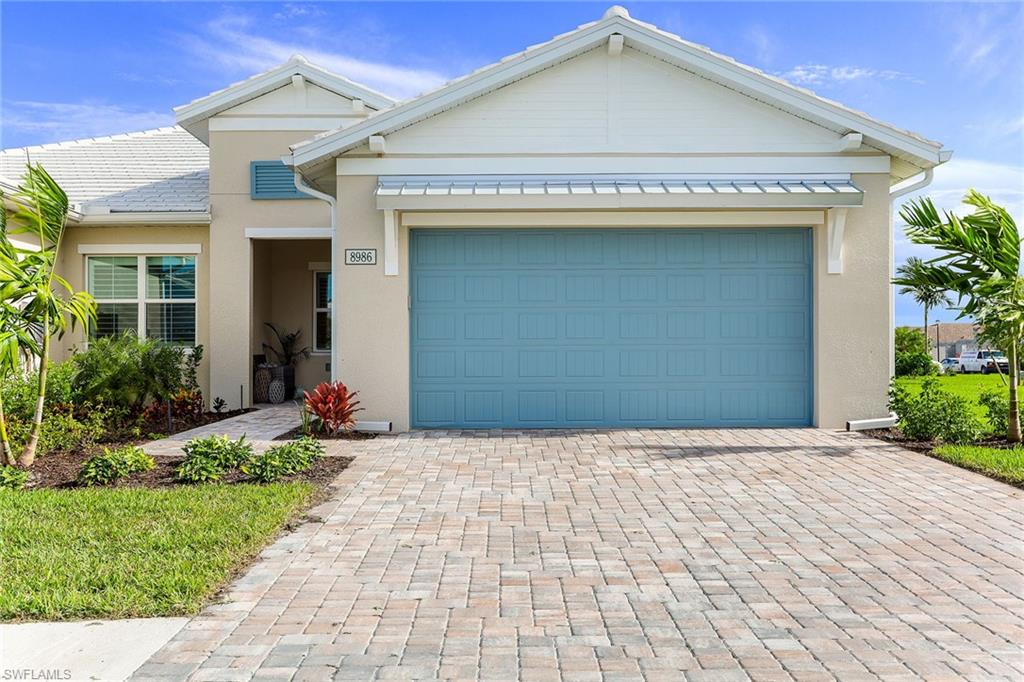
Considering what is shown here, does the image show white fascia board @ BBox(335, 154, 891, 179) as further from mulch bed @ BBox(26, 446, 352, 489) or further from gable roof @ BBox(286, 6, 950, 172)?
mulch bed @ BBox(26, 446, 352, 489)

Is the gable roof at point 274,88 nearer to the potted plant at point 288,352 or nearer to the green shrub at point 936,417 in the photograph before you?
the potted plant at point 288,352

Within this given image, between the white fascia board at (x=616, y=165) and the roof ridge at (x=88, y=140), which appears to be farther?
the roof ridge at (x=88, y=140)

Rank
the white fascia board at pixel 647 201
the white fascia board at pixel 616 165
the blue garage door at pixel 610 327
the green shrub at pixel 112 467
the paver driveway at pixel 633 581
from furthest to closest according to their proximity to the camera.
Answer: the blue garage door at pixel 610 327 < the white fascia board at pixel 616 165 < the white fascia board at pixel 647 201 < the green shrub at pixel 112 467 < the paver driveway at pixel 633 581

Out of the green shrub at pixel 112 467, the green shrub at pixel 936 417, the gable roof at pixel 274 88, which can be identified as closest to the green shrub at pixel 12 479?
the green shrub at pixel 112 467

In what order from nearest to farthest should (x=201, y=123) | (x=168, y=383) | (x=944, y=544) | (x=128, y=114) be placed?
1. (x=944, y=544)
2. (x=168, y=383)
3. (x=201, y=123)
4. (x=128, y=114)

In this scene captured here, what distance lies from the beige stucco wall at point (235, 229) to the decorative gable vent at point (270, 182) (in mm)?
120

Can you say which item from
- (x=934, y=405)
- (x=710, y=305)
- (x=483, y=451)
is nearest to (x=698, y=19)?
(x=710, y=305)

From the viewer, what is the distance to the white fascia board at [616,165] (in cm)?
1130

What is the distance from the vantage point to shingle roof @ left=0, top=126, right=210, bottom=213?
15047 mm

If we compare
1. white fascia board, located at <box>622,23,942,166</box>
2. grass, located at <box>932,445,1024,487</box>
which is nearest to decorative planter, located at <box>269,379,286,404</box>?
white fascia board, located at <box>622,23,942,166</box>

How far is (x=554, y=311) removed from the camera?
11633 mm

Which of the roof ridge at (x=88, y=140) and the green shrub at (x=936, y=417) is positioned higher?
the roof ridge at (x=88, y=140)

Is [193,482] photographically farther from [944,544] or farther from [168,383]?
[944,544]

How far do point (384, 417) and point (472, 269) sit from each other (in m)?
2.47
